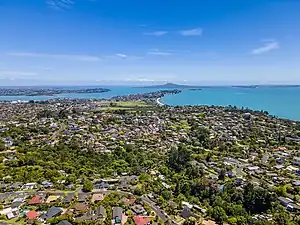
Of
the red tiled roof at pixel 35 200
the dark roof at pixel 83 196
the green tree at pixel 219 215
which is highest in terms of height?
the red tiled roof at pixel 35 200

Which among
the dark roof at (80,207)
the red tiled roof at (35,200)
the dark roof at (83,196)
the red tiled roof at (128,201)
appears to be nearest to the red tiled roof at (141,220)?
the red tiled roof at (128,201)

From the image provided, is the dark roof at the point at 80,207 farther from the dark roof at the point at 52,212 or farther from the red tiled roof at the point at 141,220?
the red tiled roof at the point at 141,220

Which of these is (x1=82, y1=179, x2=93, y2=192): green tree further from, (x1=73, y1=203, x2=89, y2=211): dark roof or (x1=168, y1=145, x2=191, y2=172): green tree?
(x1=168, y1=145, x2=191, y2=172): green tree

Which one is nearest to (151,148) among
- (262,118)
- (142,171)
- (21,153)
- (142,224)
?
(142,171)

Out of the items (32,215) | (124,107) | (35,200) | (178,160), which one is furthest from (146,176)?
(124,107)

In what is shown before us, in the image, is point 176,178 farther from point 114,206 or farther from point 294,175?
point 294,175

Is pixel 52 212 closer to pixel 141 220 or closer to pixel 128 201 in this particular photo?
pixel 128 201
